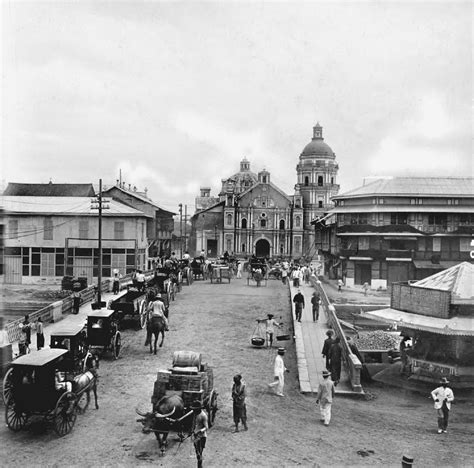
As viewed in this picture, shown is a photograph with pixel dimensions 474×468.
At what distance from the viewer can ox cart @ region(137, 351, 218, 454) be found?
10258 millimetres

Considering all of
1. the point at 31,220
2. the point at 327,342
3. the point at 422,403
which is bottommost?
the point at 422,403

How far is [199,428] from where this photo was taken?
10000 mm

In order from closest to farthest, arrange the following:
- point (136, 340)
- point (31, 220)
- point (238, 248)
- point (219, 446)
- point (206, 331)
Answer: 1. point (219, 446)
2. point (136, 340)
3. point (206, 331)
4. point (31, 220)
5. point (238, 248)

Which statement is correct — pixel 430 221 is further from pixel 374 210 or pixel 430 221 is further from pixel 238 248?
pixel 238 248

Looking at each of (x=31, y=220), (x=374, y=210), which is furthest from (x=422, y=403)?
(x=31, y=220)

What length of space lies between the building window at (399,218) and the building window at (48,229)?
2626 cm

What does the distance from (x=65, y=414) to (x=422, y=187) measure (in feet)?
126

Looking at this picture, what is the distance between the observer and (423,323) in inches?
698

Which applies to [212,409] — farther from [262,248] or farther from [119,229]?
[262,248]

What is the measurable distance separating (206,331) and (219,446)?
1151 centimetres

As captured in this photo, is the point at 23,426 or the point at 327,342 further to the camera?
the point at 327,342

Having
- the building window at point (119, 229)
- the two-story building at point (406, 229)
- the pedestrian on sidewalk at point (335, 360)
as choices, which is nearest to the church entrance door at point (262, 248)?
the two-story building at point (406, 229)

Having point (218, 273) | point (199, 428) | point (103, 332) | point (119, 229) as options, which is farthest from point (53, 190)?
point (199, 428)

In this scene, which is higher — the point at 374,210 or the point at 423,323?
the point at 374,210
